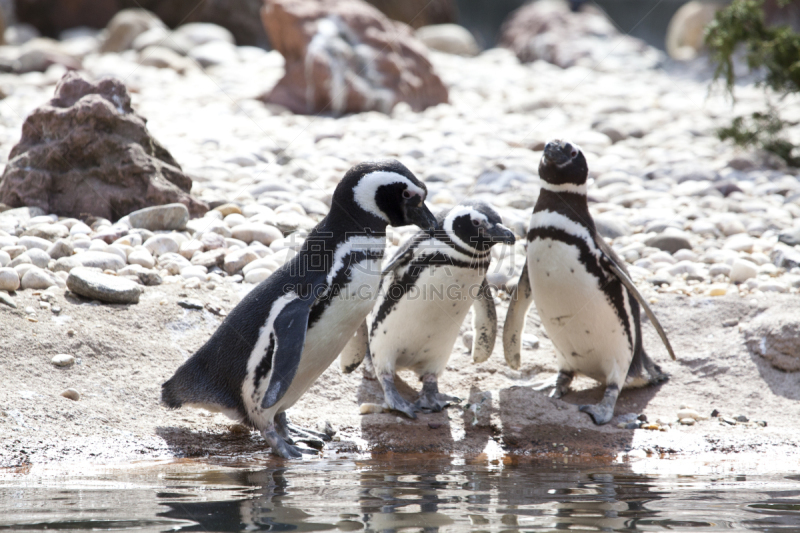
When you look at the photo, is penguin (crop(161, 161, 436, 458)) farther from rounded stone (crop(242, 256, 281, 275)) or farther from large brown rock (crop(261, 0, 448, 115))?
large brown rock (crop(261, 0, 448, 115))

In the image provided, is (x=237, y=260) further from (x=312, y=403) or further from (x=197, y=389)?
(x=197, y=389)

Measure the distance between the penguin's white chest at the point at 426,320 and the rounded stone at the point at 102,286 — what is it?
1.28m

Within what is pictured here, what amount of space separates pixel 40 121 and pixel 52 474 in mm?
3345

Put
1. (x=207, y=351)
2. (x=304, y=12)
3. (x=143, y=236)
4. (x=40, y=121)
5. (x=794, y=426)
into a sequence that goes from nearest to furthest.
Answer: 1. (x=207, y=351)
2. (x=794, y=426)
3. (x=143, y=236)
4. (x=40, y=121)
5. (x=304, y=12)

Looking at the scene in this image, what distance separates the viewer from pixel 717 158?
26.5 ft

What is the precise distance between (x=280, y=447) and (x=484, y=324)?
4.43 feet

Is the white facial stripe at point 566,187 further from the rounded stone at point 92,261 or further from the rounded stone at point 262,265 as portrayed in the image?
the rounded stone at point 92,261

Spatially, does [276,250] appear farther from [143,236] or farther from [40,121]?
[40,121]

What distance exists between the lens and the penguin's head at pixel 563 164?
152 inches

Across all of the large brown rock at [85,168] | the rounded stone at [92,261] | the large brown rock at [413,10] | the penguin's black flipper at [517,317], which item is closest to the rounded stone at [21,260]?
the rounded stone at [92,261]

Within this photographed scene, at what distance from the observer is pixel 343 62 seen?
10.1 metres

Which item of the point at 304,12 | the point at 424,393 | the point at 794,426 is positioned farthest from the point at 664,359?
the point at 304,12

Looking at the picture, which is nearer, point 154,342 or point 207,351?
point 207,351

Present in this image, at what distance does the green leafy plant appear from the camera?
7.93 m
